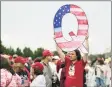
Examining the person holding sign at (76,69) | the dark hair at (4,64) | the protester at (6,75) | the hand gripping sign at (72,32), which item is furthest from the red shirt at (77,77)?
the dark hair at (4,64)

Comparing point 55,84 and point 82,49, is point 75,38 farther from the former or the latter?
point 55,84

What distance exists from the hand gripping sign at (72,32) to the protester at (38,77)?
0.73m

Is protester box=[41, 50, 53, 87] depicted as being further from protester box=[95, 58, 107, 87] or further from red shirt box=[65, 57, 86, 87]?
protester box=[95, 58, 107, 87]

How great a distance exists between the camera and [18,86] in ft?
27.3

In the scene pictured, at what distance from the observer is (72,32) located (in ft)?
34.6

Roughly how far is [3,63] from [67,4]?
345cm

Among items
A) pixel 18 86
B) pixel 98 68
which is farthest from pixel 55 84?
pixel 98 68

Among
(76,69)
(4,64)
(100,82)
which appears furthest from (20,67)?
(100,82)

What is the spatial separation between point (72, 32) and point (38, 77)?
1.27 m

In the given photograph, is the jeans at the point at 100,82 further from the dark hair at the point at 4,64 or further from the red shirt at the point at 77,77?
the dark hair at the point at 4,64

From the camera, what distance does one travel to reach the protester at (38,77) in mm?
9956

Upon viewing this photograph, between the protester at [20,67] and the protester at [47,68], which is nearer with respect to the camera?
the protester at [20,67]

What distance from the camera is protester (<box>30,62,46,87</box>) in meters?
9.96

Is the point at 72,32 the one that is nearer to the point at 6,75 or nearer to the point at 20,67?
the point at 20,67
